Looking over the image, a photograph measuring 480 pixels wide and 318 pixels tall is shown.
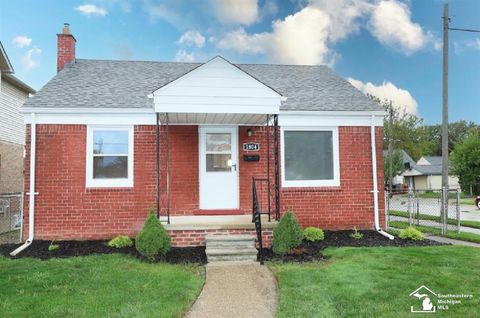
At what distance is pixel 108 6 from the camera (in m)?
14.3

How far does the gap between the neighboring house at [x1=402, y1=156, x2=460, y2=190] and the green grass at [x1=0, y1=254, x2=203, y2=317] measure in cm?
4878

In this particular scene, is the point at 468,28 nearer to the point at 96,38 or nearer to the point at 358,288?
the point at 358,288

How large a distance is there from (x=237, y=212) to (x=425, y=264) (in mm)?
4252

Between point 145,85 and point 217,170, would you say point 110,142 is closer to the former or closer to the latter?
point 145,85

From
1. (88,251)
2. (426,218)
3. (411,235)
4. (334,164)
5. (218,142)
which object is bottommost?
(426,218)

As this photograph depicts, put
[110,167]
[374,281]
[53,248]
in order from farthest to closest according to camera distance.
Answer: [110,167], [53,248], [374,281]

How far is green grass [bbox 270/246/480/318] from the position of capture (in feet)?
14.0

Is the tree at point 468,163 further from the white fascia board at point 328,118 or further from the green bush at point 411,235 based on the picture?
the green bush at point 411,235

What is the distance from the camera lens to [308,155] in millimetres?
9234

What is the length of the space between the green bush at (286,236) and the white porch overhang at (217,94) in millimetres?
2436

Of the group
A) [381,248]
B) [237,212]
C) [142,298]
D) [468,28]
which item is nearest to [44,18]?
[237,212]

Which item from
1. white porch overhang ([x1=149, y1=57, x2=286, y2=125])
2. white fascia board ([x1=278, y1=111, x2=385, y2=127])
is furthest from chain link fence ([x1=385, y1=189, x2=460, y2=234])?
white porch overhang ([x1=149, y1=57, x2=286, y2=125])

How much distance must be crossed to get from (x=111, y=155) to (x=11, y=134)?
9.10m

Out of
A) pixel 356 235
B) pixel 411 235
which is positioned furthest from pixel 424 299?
pixel 411 235
